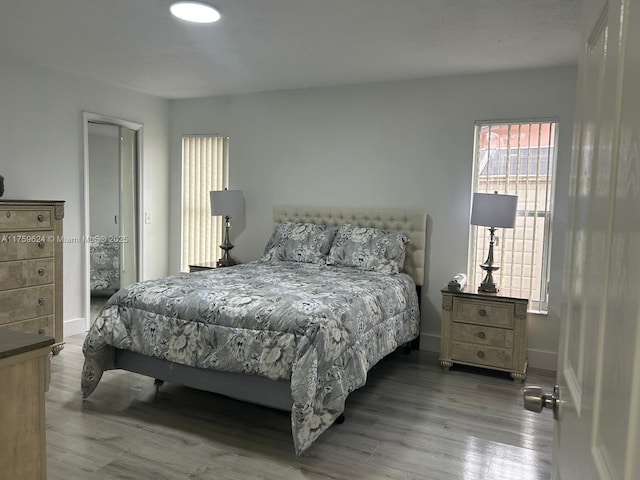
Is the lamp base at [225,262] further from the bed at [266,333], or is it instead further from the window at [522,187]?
the window at [522,187]

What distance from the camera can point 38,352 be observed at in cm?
136

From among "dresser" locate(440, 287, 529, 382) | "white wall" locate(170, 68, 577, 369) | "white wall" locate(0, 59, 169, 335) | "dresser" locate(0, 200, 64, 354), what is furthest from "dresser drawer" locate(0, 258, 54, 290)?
"dresser" locate(440, 287, 529, 382)

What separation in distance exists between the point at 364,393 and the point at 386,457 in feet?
2.93

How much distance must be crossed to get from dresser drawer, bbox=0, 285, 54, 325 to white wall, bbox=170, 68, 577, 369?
79.4 inches

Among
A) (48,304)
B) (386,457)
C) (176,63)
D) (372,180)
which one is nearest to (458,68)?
(372,180)

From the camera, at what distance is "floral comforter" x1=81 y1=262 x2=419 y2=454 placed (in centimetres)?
267

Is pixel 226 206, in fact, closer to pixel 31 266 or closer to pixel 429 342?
pixel 31 266

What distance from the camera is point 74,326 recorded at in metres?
4.87

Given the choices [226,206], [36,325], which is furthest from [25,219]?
[226,206]

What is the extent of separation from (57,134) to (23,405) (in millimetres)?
3908

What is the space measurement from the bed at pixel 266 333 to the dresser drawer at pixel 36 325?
108 centimetres

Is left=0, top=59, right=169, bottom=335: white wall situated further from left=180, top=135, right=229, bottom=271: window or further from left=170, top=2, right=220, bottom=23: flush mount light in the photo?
left=170, top=2, right=220, bottom=23: flush mount light

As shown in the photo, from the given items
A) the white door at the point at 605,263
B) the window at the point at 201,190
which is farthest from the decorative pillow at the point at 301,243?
the white door at the point at 605,263

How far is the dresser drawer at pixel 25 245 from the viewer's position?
3.82 meters
